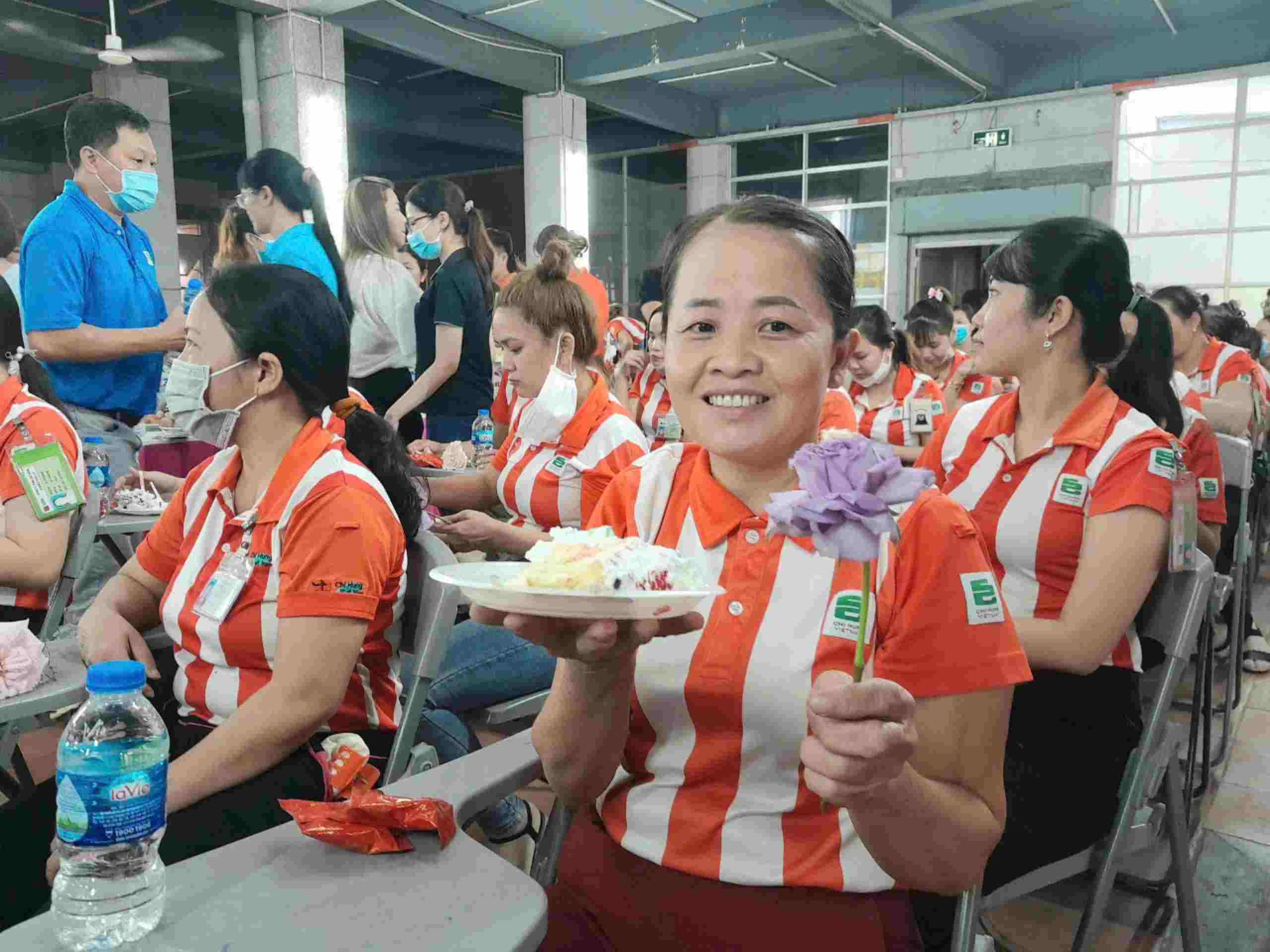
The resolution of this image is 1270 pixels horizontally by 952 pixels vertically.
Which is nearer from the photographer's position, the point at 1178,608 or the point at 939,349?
the point at 1178,608

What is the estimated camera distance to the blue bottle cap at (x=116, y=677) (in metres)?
1.01

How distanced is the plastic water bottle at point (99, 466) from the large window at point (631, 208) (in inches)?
499

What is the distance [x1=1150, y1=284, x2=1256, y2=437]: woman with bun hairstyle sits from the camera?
504 centimetres

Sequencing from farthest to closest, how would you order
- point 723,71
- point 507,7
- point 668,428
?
1. point 723,71
2. point 507,7
3. point 668,428

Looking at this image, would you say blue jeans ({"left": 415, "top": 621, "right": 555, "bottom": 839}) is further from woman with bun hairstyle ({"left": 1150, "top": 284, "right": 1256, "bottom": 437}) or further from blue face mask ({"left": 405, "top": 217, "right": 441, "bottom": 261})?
woman with bun hairstyle ({"left": 1150, "top": 284, "right": 1256, "bottom": 437})

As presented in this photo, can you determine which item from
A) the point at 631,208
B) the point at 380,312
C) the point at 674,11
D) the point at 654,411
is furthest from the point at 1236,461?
the point at 631,208

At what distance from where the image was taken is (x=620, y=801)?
1.27m

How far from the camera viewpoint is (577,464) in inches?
112

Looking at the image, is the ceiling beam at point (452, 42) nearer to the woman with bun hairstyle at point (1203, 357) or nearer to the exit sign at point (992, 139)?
the exit sign at point (992, 139)

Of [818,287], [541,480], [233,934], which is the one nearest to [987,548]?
[818,287]

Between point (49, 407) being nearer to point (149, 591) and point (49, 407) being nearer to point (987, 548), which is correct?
point (149, 591)

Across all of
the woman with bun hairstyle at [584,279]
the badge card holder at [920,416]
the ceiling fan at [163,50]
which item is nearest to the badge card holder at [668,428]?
the woman with bun hairstyle at [584,279]

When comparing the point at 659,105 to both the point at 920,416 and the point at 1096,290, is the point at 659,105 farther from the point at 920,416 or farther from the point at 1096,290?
the point at 1096,290

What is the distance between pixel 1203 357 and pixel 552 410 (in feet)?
13.6
